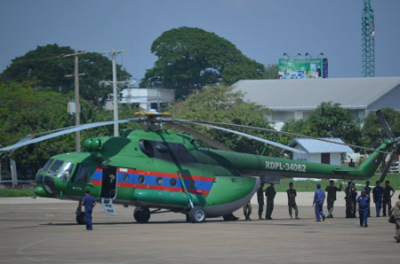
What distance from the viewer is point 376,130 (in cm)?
6644

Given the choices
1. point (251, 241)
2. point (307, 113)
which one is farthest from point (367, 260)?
point (307, 113)

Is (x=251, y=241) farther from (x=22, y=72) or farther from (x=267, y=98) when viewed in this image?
(x=22, y=72)

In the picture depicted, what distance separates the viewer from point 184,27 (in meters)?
133

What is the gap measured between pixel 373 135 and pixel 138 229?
167 feet

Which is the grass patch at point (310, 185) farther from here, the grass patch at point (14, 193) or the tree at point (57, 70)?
the tree at point (57, 70)

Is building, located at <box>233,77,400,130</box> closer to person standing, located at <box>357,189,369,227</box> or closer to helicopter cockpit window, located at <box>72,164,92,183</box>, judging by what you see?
person standing, located at <box>357,189,369,227</box>

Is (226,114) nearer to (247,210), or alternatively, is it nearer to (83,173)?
(247,210)

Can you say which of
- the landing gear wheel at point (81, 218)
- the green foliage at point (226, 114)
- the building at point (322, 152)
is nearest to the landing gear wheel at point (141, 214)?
the landing gear wheel at point (81, 218)

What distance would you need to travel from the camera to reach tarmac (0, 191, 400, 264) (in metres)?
13.5

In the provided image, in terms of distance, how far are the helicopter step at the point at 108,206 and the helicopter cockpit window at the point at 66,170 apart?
1.42 meters

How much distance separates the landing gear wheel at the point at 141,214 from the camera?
76.2 ft

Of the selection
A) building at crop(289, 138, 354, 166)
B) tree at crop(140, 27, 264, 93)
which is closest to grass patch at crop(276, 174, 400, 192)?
building at crop(289, 138, 354, 166)

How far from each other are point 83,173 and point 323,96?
2608 inches

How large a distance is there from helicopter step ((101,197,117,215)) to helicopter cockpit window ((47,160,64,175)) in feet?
5.74
